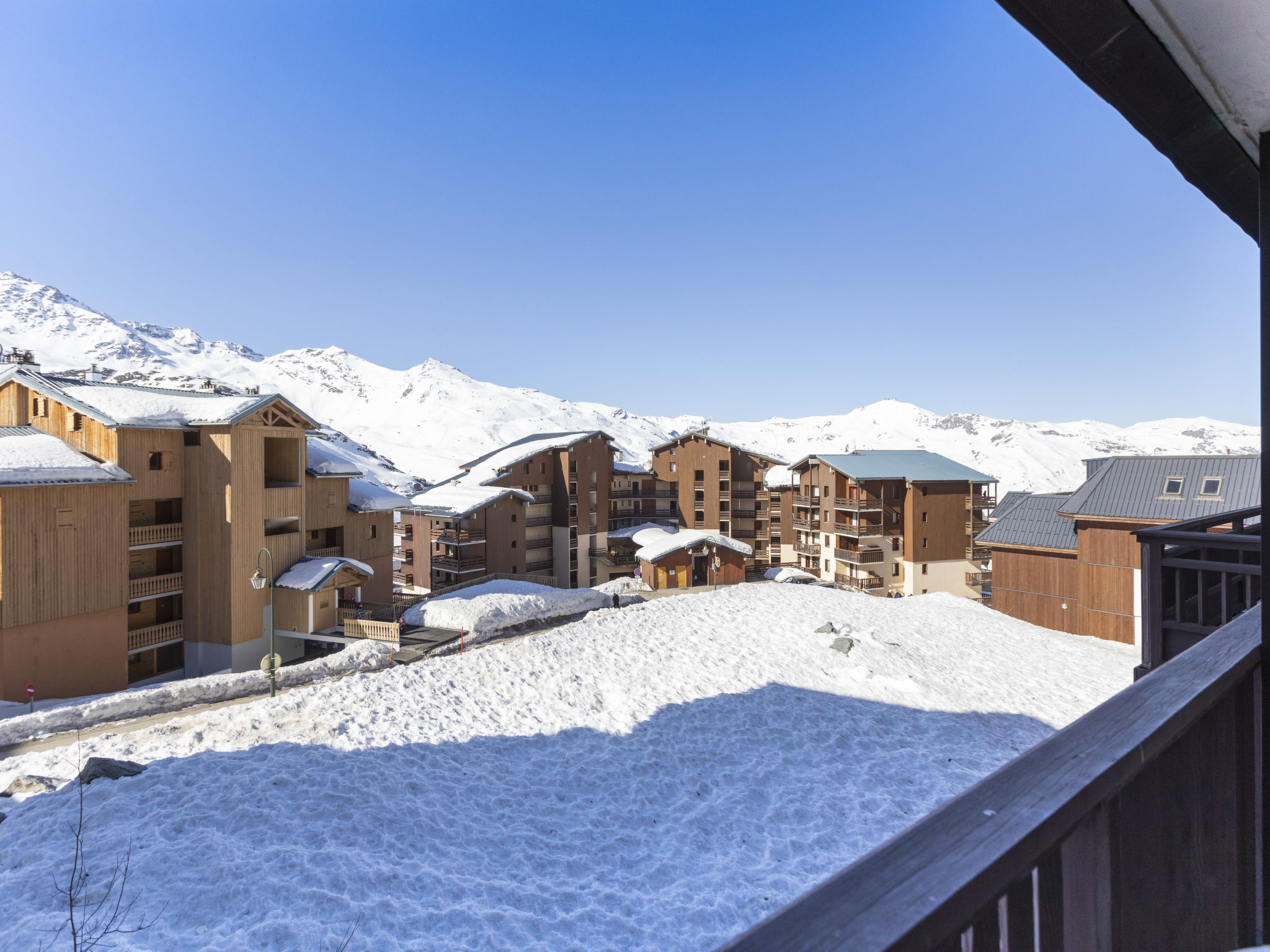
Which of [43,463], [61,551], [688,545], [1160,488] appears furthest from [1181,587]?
[688,545]

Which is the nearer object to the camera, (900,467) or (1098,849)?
(1098,849)

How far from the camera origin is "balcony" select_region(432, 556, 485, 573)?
3400 centimetres

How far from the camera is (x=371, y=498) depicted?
88.3 feet

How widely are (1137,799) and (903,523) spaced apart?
4148 cm

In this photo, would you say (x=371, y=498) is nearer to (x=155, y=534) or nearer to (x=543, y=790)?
(x=155, y=534)

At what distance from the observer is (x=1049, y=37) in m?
1.43

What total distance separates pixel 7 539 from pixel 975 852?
22520 mm

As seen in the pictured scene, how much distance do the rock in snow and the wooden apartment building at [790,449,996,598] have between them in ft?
118

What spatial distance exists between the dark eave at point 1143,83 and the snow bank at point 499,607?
2269 cm

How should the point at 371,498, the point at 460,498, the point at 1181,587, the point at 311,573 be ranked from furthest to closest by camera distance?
the point at 460,498
the point at 371,498
the point at 311,573
the point at 1181,587

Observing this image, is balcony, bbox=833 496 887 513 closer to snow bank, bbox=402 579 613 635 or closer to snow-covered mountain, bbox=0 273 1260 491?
snow bank, bbox=402 579 613 635

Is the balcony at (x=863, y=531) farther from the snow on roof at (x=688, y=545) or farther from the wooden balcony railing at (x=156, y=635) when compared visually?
the wooden balcony railing at (x=156, y=635)

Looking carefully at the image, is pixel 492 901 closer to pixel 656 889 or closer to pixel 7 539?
pixel 656 889

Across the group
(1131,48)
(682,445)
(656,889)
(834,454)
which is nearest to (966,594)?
(834,454)
